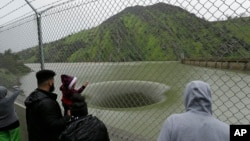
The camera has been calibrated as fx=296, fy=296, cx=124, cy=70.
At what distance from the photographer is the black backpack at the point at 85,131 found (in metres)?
2.45

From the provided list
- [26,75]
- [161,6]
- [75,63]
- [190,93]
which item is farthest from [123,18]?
[26,75]

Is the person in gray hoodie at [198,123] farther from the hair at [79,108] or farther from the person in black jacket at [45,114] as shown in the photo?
the person in black jacket at [45,114]

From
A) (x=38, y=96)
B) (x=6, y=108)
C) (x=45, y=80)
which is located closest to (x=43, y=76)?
(x=45, y=80)

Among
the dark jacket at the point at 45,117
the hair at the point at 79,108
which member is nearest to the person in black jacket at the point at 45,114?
the dark jacket at the point at 45,117

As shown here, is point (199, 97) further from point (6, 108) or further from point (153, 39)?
point (6, 108)

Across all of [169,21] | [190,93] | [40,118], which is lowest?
[40,118]

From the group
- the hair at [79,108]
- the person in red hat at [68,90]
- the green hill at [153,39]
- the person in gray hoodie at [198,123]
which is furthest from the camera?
the person in red hat at [68,90]

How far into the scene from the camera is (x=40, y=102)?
2.96 metres

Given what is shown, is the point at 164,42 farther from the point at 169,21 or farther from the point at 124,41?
the point at 124,41

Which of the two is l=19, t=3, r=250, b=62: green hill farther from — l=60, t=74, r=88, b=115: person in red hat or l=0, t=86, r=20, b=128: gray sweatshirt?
l=0, t=86, r=20, b=128: gray sweatshirt

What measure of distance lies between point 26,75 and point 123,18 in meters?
2.77

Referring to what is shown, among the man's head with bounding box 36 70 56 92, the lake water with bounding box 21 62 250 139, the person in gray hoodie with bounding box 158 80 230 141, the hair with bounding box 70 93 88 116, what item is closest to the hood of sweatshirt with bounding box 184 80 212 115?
the person in gray hoodie with bounding box 158 80 230 141

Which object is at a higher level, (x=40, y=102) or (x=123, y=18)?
(x=123, y=18)

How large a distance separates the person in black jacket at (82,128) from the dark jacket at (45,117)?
319mm
